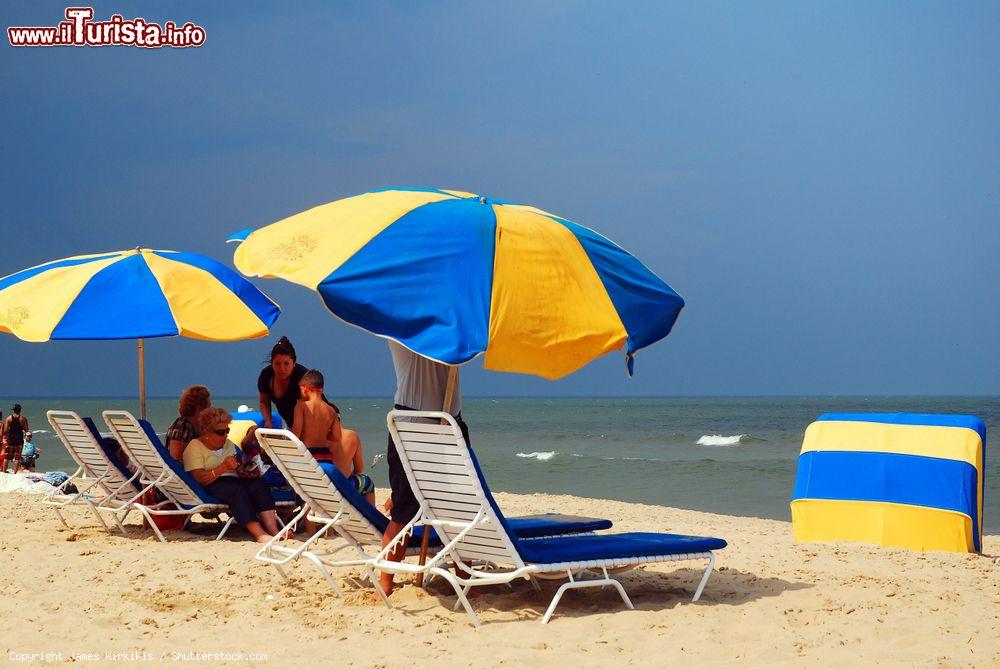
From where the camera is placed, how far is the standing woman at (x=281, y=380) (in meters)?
7.83

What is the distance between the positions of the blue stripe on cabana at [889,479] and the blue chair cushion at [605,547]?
2693 mm

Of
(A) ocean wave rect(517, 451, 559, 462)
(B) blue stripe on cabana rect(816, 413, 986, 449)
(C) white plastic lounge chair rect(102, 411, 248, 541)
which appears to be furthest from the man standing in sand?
(A) ocean wave rect(517, 451, 559, 462)

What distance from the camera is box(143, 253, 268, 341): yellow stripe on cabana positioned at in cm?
735

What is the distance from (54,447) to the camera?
91.9 feet

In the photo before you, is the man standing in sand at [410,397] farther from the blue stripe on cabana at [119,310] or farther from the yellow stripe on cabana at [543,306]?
the blue stripe on cabana at [119,310]

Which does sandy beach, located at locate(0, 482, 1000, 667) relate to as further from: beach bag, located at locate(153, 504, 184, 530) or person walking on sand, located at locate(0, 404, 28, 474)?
person walking on sand, located at locate(0, 404, 28, 474)

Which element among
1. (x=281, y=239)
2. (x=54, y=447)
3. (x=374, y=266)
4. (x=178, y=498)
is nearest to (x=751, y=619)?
(x=374, y=266)

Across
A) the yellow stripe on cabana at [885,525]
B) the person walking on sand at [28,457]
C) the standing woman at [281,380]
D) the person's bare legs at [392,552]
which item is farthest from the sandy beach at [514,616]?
the person walking on sand at [28,457]

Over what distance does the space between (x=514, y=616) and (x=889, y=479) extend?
12.2ft

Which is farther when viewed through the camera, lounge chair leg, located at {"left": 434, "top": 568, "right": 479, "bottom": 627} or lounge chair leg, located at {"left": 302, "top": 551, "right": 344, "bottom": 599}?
lounge chair leg, located at {"left": 302, "top": 551, "right": 344, "bottom": 599}

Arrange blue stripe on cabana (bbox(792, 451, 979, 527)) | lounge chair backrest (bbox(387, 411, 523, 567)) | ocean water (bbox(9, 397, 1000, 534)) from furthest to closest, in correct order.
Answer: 1. ocean water (bbox(9, 397, 1000, 534))
2. blue stripe on cabana (bbox(792, 451, 979, 527))
3. lounge chair backrest (bbox(387, 411, 523, 567))

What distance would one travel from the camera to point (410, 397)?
5121 mm

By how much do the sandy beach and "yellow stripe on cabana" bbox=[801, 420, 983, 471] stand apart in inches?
32.2

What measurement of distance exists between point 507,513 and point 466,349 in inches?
250
